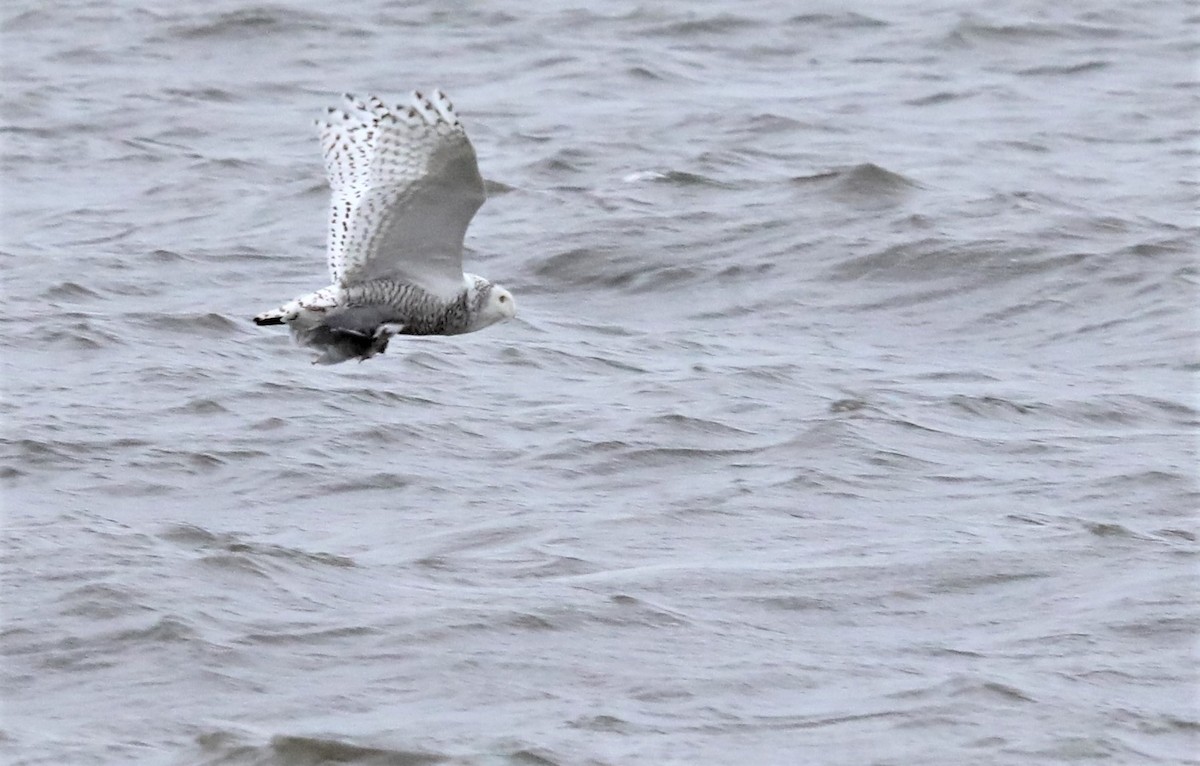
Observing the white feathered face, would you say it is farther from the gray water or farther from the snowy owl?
the gray water

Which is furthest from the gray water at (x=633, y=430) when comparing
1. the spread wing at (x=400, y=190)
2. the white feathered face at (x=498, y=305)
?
the spread wing at (x=400, y=190)

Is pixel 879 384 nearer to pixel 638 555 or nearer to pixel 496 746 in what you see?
pixel 638 555

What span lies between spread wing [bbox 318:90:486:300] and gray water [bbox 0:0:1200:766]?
3.93ft

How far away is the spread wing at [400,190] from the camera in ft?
26.1

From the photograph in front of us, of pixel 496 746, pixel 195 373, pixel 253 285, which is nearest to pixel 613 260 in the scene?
pixel 253 285

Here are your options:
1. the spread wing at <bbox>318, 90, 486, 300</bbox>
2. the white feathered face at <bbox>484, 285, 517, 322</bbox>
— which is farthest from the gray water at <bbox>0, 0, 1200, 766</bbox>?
the spread wing at <bbox>318, 90, 486, 300</bbox>

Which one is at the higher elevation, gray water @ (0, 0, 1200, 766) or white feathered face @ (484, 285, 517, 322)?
white feathered face @ (484, 285, 517, 322)

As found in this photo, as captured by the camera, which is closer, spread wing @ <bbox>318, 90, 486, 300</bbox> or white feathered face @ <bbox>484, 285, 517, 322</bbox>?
spread wing @ <bbox>318, 90, 486, 300</bbox>

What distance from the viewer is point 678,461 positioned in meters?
10.6

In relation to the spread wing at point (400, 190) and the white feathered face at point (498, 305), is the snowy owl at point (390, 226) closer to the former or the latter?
the spread wing at point (400, 190)

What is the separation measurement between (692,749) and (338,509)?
2.57 m

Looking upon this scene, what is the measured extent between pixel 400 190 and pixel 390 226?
0.62 feet

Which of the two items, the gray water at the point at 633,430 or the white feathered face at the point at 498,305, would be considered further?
the white feathered face at the point at 498,305

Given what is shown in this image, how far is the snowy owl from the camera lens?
7.99 metres
